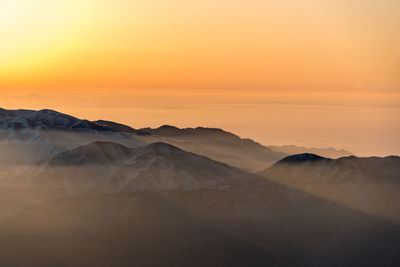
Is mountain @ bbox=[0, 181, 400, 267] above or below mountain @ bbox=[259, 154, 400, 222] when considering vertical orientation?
below

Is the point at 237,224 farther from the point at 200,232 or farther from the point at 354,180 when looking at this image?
the point at 354,180

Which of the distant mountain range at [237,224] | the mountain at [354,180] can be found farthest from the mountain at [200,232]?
the mountain at [354,180]

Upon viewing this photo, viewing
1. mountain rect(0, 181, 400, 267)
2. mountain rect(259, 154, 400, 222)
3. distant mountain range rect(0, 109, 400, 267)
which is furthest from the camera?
mountain rect(259, 154, 400, 222)

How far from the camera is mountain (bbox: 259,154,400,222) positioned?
17988 centimetres

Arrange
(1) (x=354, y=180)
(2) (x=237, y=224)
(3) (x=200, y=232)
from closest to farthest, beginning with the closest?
1. (3) (x=200, y=232)
2. (2) (x=237, y=224)
3. (1) (x=354, y=180)

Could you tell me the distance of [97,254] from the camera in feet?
475

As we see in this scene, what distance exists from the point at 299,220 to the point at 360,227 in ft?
52.3

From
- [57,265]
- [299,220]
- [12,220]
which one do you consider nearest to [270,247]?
[299,220]

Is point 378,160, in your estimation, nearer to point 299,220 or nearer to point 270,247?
point 299,220

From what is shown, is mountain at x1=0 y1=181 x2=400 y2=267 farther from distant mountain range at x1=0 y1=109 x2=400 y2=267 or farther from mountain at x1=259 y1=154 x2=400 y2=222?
mountain at x1=259 y1=154 x2=400 y2=222

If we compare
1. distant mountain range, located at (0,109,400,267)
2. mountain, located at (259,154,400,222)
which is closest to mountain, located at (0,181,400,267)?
distant mountain range, located at (0,109,400,267)

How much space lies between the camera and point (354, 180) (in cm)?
18788

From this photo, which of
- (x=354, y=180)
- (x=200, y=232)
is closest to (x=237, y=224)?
(x=200, y=232)

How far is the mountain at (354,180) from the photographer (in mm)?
179875
